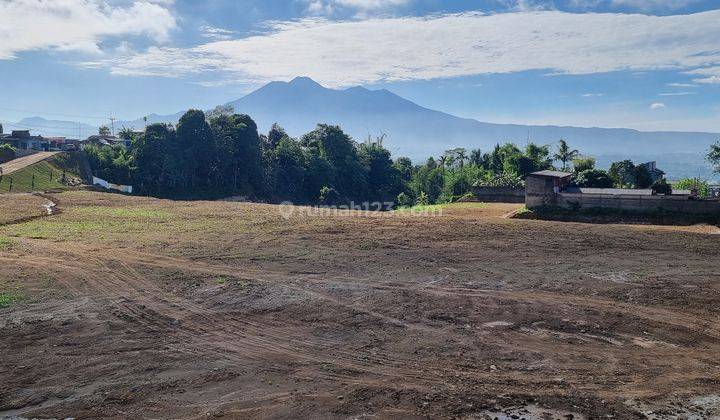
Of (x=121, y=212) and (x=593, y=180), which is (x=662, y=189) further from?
(x=121, y=212)

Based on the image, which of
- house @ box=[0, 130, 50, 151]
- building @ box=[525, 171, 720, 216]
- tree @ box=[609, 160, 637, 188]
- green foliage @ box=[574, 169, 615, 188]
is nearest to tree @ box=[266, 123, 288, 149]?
house @ box=[0, 130, 50, 151]

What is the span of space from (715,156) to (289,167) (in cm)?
4147

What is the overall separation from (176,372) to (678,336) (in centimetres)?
1103

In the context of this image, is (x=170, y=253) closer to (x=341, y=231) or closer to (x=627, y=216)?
(x=341, y=231)

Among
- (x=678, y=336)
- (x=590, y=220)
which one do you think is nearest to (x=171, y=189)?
(x=590, y=220)

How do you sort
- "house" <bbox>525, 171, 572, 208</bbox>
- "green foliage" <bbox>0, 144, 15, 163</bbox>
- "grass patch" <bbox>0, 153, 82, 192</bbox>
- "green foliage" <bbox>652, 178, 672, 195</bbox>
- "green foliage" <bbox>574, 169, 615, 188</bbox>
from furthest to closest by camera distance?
"green foliage" <bbox>0, 144, 15, 163</bbox>, "green foliage" <bbox>574, 169, 615, 188</bbox>, "grass patch" <bbox>0, 153, 82, 192</bbox>, "house" <bbox>525, 171, 572, 208</bbox>, "green foliage" <bbox>652, 178, 672, 195</bbox>

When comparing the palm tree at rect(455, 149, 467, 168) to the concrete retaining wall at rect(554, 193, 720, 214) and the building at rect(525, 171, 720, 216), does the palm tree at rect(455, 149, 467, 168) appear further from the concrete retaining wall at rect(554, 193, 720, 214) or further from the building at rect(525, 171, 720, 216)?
the concrete retaining wall at rect(554, 193, 720, 214)

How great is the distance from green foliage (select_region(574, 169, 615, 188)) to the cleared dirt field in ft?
63.2

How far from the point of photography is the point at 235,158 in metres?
54.8

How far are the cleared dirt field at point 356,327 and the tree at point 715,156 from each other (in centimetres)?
2618

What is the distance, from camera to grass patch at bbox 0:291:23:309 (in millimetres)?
12952

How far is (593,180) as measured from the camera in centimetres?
4134

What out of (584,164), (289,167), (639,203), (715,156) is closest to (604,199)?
(639,203)

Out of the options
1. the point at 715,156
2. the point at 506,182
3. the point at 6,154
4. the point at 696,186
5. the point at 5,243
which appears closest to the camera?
the point at 5,243
